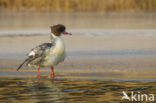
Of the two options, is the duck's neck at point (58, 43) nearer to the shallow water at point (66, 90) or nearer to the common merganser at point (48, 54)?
the common merganser at point (48, 54)

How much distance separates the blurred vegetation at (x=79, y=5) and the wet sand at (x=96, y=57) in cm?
1065

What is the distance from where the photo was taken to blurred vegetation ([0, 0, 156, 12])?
27.0m

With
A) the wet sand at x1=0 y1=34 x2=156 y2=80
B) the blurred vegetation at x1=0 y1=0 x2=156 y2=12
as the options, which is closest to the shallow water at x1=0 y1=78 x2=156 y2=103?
the wet sand at x1=0 y1=34 x2=156 y2=80

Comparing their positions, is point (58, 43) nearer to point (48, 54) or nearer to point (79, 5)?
point (48, 54)

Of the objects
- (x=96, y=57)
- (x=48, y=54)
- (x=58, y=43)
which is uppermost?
(x=58, y=43)

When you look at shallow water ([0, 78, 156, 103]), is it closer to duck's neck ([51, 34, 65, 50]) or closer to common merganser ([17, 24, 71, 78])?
common merganser ([17, 24, 71, 78])

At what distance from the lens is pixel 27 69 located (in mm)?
10406

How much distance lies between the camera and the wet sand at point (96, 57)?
31.6 feet

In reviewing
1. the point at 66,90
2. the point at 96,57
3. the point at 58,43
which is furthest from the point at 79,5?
the point at 66,90

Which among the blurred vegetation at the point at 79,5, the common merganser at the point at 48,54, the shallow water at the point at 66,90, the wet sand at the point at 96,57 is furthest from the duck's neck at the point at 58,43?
the blurred vegetation at the point at 79,5

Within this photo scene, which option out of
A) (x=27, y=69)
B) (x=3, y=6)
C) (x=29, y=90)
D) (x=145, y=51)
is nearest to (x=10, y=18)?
(x=3, y=6)

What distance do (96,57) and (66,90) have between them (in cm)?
387

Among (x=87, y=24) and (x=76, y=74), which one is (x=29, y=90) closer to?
(x=76, y=74)

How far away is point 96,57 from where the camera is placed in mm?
11852
